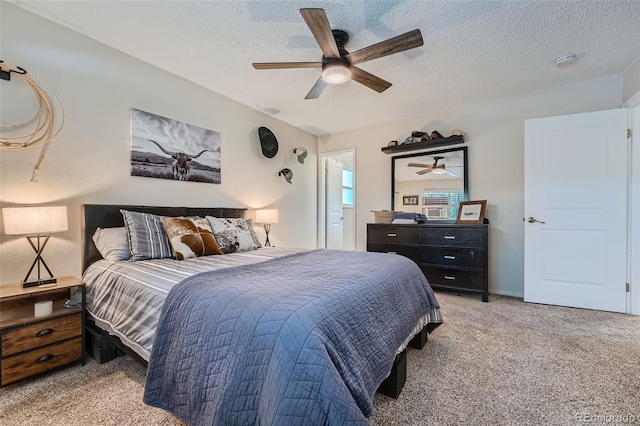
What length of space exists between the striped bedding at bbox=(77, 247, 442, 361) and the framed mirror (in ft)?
6.84

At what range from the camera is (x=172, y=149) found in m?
2.89

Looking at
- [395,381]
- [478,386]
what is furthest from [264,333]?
[478,386]

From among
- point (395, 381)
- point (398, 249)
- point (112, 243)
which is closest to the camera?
point (395, 381)

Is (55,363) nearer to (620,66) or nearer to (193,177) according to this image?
(193,177)

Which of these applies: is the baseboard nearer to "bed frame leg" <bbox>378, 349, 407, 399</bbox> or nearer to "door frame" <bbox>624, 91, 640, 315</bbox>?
"door frame" <bbox>624, 91, 640, 315</bbox>

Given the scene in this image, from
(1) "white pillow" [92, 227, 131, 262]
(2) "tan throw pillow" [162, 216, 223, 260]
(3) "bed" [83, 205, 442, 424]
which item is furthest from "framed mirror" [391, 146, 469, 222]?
(1) "white pillow" [92, 227, 131, 262]

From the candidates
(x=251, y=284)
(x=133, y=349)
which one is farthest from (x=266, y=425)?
(x=133, y=349)

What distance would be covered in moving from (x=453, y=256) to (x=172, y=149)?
3381 millimetres

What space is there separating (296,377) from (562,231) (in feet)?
11.4

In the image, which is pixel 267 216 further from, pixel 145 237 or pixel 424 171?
pixel 424 171

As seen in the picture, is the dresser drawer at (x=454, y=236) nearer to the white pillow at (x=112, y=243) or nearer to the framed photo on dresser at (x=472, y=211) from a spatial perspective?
the framed photo on dresser at (x=472, y=211)

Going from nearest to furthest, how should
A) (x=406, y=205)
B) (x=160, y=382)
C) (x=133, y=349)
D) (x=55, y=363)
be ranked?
(x=160, y=382) → (x=133, y=349) → (x=55, y=363) → (x=406, y=205)

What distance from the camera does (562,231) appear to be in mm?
3076

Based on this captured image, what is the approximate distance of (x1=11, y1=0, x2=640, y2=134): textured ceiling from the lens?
78.5 inches
